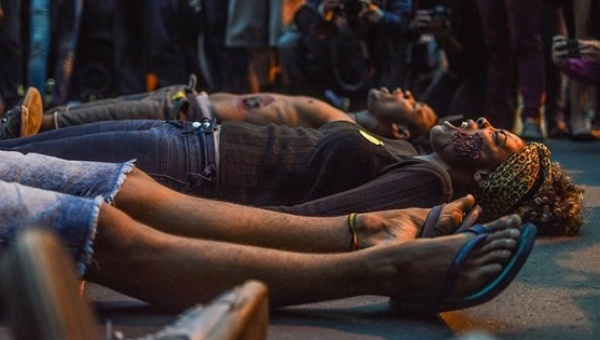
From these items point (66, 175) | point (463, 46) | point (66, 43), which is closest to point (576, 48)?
point (463, 46)

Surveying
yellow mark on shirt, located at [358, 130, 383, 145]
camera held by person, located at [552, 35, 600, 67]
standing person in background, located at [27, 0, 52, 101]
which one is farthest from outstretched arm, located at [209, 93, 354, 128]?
standing person in background, located at [27, 0, 52, 101]

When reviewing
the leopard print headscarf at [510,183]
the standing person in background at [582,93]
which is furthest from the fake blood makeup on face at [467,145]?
the standing person in background at [582,93]

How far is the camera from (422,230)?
3707 millimetres

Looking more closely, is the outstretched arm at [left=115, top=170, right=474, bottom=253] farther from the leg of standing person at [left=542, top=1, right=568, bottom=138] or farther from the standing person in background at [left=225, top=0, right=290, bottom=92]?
the standing person in background at [left=225, top=0, right=290, bottom=92]

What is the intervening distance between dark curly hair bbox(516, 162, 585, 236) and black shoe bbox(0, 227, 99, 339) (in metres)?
2.55

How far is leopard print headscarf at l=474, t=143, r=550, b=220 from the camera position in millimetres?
4332

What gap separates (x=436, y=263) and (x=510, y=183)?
1.19 metres

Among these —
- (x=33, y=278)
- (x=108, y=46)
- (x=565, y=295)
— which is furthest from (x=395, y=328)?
(x=108, y=46)

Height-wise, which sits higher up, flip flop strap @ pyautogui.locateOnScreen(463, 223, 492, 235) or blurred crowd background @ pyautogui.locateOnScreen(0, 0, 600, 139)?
flip flop strap @ pyautogui.locateOnScreen(463, 223, 492, 235)

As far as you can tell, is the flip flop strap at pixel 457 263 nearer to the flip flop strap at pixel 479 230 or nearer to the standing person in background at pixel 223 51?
the flip flop strap at pixel 479 230

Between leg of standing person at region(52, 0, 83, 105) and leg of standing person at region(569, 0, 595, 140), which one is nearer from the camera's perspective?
leg of standing person at region(569, 0, 595, 140)

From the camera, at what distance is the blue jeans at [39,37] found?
8.98m

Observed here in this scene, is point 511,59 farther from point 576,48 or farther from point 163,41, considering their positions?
point 163,41

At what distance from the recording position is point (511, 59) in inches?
311
